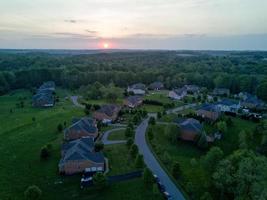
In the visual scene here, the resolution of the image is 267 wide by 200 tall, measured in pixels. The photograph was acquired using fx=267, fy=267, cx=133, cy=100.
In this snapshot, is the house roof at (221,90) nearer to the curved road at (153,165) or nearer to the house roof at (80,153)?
the curved road at (153,165)

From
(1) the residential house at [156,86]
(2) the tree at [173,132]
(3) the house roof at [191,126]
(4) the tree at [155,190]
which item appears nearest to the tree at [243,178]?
(4) the tree at [155,190]

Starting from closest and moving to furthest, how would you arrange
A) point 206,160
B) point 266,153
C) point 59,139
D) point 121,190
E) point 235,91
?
1. point 121,190
2. point 206,160
3. point 266,153
4. point 59,139
5. point 235,91

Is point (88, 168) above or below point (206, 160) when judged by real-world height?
below

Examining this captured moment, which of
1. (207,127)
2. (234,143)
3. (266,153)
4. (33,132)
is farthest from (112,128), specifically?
(266,153)

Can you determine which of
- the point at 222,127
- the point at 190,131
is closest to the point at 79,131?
the point at 190,131

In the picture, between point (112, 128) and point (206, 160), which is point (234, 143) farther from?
point (112, 128)

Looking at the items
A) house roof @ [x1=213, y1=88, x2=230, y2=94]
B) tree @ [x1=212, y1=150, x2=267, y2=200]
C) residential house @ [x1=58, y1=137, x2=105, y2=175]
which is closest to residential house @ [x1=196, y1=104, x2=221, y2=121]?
tree @ [x1=212, y1=150, x2=267, y2=200]
